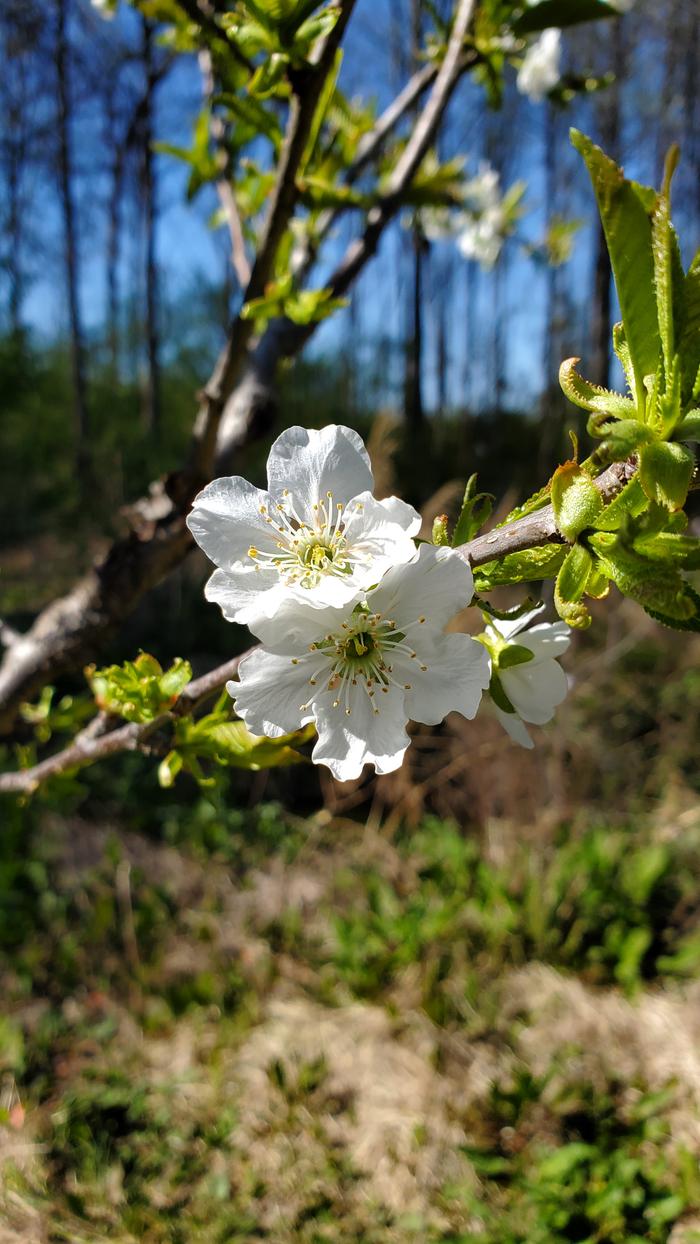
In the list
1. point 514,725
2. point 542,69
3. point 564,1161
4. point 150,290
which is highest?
point 542,69

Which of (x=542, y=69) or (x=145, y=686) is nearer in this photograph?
(x=145, y=686)

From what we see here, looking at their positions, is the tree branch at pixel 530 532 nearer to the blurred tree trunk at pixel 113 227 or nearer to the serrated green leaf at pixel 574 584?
the serrated green leaf at pixel 574 584

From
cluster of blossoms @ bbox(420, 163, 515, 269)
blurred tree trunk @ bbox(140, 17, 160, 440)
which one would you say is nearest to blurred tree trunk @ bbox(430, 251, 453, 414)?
blurred tree trunk @ bbox(140, 17, 160, 440)

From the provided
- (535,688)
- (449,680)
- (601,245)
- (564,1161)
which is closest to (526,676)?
(535,688)

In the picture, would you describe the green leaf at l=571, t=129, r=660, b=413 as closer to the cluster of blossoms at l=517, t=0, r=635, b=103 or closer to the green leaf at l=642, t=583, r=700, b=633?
the green leaf at l=642, t=583, r=700, b=633

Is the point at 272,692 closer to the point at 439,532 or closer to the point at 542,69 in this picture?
the point at 439,532

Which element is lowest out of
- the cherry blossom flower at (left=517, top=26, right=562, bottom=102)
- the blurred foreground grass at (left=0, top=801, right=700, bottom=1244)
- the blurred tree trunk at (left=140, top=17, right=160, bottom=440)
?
the blurred foreground grass at (left=0, top=801, right=700, bottom=1244)

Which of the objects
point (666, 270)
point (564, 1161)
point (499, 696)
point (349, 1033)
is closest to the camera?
point (666, 270)

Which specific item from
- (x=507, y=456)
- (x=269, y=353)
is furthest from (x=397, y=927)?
(x=507, y=456)
